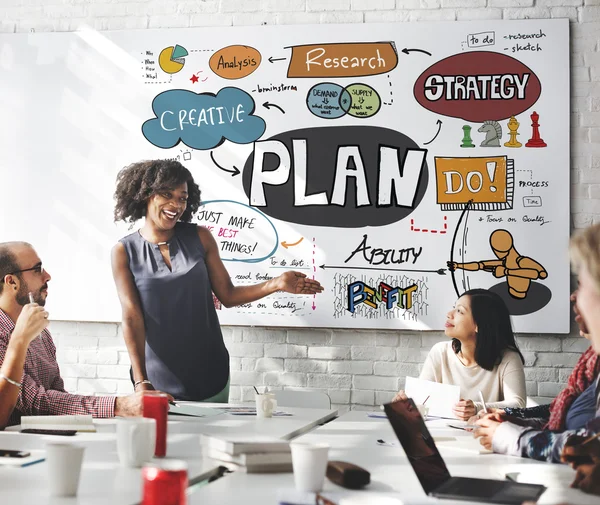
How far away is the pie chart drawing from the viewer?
4281 millimetres

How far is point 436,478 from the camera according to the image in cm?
178

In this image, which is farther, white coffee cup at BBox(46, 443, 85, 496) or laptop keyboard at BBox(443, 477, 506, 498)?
laptop keyboard at BBox(443, 477, 506, 498)

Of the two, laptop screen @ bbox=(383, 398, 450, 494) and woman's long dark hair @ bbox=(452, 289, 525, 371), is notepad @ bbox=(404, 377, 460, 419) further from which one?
laptop screen @ bbox=(383, 398, 450, 494)

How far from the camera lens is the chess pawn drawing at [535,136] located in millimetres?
3949

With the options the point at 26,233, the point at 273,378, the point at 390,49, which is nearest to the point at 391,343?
the point at 273,378

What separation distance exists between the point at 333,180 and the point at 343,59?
661 millimetres

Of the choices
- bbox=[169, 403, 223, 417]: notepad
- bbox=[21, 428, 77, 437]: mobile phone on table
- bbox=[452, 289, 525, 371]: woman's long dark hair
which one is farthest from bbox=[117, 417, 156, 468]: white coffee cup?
bbox=[452, 289, 525, 371]: woman's long dark hair

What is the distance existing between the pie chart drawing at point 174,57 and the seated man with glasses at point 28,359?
5.49ft

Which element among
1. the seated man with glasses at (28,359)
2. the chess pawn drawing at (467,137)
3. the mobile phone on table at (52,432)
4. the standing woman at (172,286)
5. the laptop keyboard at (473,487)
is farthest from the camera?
the standing woman at (172,286)

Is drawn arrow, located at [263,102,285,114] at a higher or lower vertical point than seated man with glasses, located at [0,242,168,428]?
higher

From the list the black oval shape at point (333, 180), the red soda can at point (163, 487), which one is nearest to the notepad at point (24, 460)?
the red soda can at point (163, 487)

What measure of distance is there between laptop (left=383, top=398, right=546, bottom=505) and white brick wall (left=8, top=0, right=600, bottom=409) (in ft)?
6.64

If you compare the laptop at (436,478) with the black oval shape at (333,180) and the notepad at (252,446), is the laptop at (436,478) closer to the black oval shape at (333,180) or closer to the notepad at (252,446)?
the notepad at (252,446)

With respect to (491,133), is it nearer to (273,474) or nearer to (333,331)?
(333,331)
